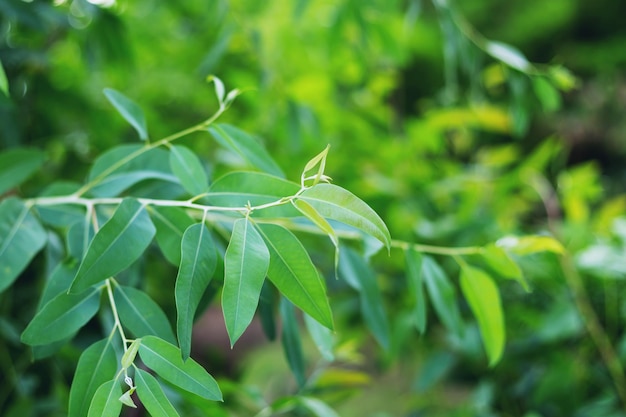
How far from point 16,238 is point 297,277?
23cm

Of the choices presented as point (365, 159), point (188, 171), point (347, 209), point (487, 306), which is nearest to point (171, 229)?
point (188, 171)

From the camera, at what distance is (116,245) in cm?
34

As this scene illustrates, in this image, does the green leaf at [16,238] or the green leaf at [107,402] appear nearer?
the green leaf at [107,402]

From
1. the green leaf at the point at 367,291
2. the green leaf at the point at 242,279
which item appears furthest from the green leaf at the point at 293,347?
the green leaf at the point at 242,279

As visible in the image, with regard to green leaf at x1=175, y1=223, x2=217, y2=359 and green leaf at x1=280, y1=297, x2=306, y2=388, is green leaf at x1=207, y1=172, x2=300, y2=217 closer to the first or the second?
green leaf at x1=175, y1=223, x2=217, y2=359

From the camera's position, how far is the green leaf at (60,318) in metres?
0.34

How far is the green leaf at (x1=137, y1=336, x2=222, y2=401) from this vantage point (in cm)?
31

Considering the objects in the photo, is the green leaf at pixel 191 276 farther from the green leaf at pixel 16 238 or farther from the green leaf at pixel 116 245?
the green leaf at pixel 16 238

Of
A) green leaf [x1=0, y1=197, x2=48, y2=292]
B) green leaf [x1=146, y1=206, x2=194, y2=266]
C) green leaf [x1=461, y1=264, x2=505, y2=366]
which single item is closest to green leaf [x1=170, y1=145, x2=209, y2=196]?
green leaf [x1=146, y1=206, x2=194, y2=266]

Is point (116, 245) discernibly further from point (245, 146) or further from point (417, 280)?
point (417, 280)

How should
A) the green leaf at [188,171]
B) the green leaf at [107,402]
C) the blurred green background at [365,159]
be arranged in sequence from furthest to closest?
the blurred green background at [365,159]
the green leaf at [188,171]
the green leaf at [107,402]

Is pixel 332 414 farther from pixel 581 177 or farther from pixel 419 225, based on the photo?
pixel 581 177

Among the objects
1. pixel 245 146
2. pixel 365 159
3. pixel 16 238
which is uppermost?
pixel 245 146

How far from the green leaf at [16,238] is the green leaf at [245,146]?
16 cm
